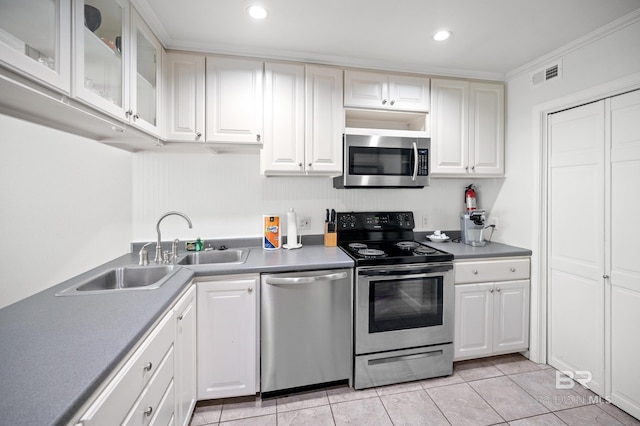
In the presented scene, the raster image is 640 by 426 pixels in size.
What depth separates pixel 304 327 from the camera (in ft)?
5.93

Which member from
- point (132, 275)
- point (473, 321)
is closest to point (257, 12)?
point (132, 275)

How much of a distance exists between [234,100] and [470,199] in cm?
222

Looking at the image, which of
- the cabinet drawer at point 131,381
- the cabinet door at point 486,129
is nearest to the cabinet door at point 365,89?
the cabinet door at point 486,129

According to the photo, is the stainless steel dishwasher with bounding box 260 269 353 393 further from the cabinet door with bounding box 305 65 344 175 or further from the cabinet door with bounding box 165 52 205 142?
the cabinet door with bounding box 165 52 205 142

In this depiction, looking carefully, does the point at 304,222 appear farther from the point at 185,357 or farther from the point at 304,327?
the point at 185,357

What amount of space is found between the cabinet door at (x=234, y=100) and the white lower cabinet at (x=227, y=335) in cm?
101

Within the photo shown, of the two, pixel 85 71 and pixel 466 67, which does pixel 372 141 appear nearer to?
pixel 466 67

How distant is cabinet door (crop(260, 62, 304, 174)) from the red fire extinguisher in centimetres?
162

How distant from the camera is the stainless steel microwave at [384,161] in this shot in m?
2.17

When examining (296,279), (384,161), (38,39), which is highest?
(38,39)

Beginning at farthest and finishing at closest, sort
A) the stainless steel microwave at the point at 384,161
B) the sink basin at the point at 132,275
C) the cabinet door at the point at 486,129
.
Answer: the cabinet door at the point at 486,129 → the stainless steel microwave at the point at 384,161 → the sink basin at the point at 132,275

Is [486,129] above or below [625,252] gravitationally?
above

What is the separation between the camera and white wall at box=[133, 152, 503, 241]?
218 cm

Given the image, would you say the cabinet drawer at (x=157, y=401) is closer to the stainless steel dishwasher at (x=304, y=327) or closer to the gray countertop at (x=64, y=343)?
the gray countertop at (x=64, y=343)
